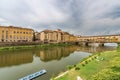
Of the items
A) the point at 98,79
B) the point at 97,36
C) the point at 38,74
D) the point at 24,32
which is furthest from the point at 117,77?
the point at 97,36

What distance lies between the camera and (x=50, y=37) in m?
123

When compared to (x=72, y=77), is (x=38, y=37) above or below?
above

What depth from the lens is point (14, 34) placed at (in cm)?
8862

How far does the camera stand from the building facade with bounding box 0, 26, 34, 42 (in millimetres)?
82356

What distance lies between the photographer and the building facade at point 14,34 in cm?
8236

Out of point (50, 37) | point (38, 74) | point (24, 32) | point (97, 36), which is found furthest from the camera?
point (97, 36)

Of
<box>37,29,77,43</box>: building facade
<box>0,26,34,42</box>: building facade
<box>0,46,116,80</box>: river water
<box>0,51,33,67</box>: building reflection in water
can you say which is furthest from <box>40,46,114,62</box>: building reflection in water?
<box>37,29,77,43</box>: building facade

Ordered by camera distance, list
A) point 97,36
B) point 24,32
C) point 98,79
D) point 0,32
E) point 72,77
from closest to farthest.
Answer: point 98,79
point 72,77
point 0,32
point 24,32
point 97,36

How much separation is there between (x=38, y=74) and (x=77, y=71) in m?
6.48

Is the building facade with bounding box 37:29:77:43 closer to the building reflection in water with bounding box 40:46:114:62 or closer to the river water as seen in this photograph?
the building reflection in water with bounding box 40:46:114:62

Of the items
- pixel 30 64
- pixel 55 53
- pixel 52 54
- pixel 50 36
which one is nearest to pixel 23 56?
pixel 52 54

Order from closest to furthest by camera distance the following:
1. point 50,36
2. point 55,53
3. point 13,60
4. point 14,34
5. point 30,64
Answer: point 30,64 → point 13,60 → point 55,53 → point 14,34 → point 50,36

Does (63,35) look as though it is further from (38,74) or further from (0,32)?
(38,74)

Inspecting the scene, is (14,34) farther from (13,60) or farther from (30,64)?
(30,64)
